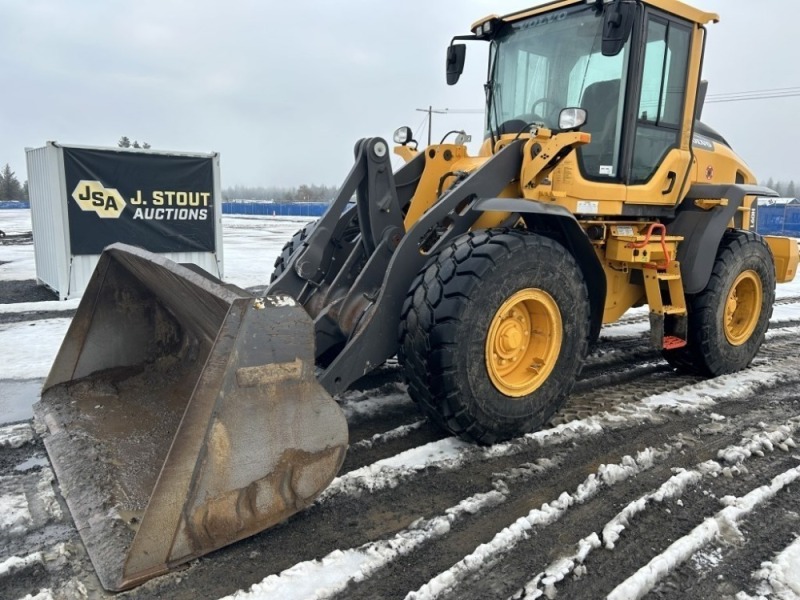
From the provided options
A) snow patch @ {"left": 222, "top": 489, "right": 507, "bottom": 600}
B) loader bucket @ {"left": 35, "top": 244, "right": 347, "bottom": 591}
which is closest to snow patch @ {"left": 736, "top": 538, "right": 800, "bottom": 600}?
snow patch @ {"left": 222, "top": 489, "right": 507, "bottom": 600}

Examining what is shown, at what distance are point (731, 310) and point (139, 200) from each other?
802cm

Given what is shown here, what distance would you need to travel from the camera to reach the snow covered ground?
2295 mm

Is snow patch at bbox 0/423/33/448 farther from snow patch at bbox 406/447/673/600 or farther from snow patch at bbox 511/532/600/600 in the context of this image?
snow patch at bbox 511/532/600/600

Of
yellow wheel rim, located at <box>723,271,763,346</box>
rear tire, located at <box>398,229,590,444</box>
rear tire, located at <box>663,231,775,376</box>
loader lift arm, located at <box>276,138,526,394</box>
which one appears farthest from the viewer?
yellow wheel rim, located at <box>723,271,763,346</box>

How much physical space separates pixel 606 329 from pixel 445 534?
15.7 feet

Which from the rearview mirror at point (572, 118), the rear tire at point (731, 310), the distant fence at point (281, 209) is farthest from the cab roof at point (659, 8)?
the distant fence at point (281, 209)

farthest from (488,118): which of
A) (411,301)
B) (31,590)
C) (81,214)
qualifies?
(81,214)

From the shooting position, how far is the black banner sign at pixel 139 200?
8.67 m

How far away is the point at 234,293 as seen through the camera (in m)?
2.50

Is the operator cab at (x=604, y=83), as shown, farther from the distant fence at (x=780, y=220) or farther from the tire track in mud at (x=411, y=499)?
the distant fence at (x=780, y=220)

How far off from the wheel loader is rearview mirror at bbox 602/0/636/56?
1cm

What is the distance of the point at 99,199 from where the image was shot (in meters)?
8.82

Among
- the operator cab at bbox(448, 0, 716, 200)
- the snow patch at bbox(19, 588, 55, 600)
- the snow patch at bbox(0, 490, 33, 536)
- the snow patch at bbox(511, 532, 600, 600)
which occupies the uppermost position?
the operator cab at bbox(448, 0, 716, 200)

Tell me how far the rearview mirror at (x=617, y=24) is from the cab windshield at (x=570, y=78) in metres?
0.64
